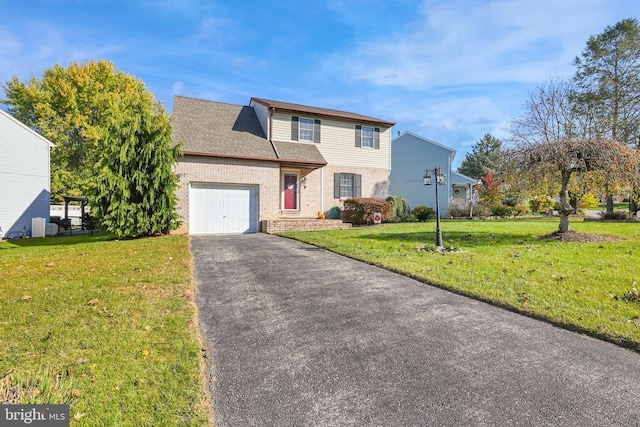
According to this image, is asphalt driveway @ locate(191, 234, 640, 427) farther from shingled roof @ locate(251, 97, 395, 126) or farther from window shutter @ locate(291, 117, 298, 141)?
shingled roof @ locate(251, 97, 395, 126)

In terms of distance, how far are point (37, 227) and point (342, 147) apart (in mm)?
16552

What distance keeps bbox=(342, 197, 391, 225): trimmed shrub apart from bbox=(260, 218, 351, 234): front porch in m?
1.01

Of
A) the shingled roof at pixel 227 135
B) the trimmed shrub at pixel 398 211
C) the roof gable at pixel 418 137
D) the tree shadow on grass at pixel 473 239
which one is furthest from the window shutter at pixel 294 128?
the roof gable at pixel 418 137

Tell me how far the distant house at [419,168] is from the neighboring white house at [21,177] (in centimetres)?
2278

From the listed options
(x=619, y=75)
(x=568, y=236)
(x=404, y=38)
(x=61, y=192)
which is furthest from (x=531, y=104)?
(x=61, y=192)

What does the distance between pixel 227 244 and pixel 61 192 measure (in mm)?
25926

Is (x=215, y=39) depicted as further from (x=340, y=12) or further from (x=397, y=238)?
(x=397, y=238)

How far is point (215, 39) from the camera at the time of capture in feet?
41.5

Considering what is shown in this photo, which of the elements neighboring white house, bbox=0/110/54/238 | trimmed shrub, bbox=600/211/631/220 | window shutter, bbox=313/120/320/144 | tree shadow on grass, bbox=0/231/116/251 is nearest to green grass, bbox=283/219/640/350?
window shutter, bbox=313/120/320/144

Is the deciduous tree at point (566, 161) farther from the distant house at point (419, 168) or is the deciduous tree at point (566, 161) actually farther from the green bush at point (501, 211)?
the distant house at point (419, 168)

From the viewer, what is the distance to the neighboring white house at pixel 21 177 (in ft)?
50.0

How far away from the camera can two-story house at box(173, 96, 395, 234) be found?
13.2m

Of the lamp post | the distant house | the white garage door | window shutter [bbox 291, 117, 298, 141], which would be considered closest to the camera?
the white garage door

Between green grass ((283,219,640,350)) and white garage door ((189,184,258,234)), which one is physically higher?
white garage door ((189,184,258,234))
